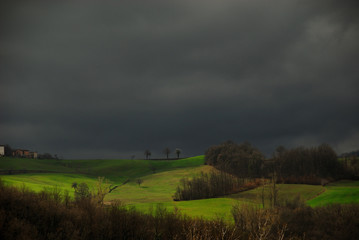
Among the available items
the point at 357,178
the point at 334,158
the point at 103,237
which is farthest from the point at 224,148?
the point at 103,237

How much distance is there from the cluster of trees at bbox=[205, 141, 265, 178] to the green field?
10057mm

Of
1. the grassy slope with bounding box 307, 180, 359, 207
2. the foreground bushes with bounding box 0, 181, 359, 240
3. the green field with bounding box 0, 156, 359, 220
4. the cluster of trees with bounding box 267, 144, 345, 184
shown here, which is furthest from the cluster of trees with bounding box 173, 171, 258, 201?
the foreground bushes with bounding box 0, 181, 359, 240

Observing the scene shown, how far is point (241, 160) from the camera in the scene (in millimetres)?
88125

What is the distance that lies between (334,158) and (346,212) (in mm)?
48269

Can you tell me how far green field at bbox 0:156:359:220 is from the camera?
178 ft

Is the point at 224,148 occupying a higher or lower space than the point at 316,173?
higher

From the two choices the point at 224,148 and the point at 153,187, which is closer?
the point at 153,187

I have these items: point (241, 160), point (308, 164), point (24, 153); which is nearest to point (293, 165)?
point (308, 164)

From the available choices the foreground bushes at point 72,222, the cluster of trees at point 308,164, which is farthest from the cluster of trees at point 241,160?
the foreground bushes at point 72,222

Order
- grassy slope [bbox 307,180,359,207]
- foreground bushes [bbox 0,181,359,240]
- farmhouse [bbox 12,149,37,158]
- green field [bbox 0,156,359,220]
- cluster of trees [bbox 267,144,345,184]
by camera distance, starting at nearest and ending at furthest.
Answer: foreground bushes [bbox 0,181,359,240] < grassy slope [bbox 307,180,359,207] < green field [bbox 0,156,359,220] < cluster of trees [bbox 267,144,345,184] < farmhouse [bbox 12,149,37,158]

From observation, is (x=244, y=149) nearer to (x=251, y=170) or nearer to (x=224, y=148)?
(x=224, y=148)

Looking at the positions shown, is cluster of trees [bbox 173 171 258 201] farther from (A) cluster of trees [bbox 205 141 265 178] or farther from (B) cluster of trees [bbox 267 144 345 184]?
(B) cluster of trees [bbox 267 144 345 184]

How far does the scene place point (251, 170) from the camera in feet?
283

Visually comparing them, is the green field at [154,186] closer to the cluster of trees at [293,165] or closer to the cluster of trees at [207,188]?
the cluster of trees at [207,188]
